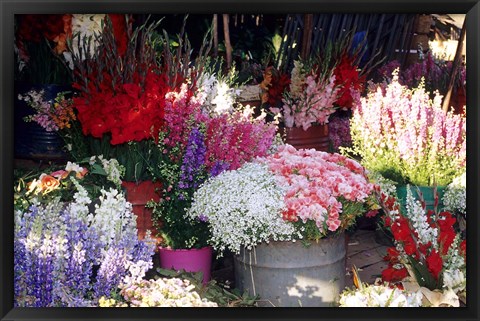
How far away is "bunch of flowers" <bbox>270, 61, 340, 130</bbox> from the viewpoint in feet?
18.5

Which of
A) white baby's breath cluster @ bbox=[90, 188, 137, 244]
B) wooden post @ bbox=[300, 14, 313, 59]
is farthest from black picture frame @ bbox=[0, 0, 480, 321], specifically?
wooden post @ bbox=[300, 14, 313, 59]

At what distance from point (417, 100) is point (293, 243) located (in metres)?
1.63

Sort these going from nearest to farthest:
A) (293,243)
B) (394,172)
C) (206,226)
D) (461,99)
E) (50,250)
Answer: (50,250) → (293,243) → (206,226) → (394,172) → (461,99)

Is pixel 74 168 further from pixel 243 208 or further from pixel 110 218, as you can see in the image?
pixel 243 208

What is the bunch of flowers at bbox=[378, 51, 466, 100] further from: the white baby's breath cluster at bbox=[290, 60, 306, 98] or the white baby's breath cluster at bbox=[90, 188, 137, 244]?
the white baby's breath cluster at bbox=[90, 188, 137, 244]

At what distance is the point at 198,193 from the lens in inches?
157

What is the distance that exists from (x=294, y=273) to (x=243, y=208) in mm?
434

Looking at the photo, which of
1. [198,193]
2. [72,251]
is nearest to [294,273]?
[198,193]

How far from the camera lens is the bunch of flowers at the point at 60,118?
4.55m

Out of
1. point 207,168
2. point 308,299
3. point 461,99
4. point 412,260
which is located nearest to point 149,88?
point 207,168

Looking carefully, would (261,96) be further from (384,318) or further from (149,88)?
(384,318)
